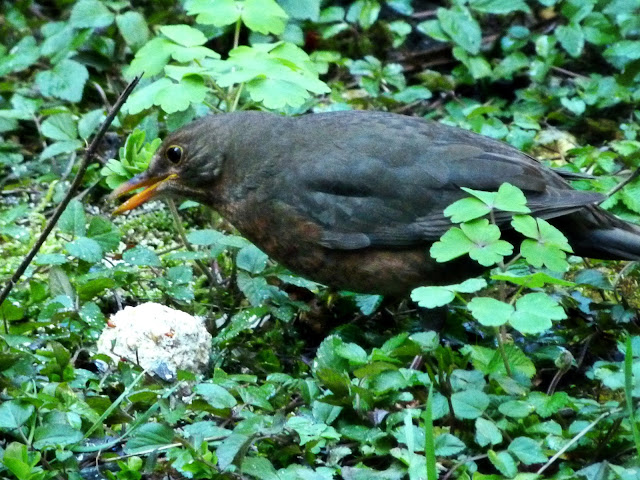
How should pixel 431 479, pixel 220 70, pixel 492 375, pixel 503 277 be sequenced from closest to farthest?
pixel 431 479 → pixel 503 277 → pixel 492 375 → pixel 220 70

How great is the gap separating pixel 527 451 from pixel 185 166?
2182 mm

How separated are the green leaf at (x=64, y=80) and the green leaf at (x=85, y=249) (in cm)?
194

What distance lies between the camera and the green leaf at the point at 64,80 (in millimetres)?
6270

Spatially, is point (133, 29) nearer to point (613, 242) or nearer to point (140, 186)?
point (140, 186)

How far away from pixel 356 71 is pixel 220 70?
6.43 ft

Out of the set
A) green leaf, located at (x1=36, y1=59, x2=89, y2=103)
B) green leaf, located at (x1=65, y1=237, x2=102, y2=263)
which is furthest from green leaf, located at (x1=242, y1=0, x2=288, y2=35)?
green leaf, located at (x1=36, y1=59, x2=89, y2=103)

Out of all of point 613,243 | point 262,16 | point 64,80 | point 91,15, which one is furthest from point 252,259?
point 91,15

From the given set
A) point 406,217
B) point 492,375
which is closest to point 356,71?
point 406,217

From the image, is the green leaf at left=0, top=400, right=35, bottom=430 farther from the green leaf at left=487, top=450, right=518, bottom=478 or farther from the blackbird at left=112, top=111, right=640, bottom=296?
the green leaf at left=487, top=450, right=518, bottom=478

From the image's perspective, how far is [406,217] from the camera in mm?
4441

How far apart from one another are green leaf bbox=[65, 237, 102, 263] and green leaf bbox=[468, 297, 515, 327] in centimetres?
188

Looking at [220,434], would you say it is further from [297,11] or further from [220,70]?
[297,11]

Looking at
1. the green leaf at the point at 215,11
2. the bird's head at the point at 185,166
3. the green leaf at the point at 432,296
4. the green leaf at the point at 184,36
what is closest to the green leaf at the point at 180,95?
the bird's head at the point at 185,166

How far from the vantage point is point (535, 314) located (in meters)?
3.30
